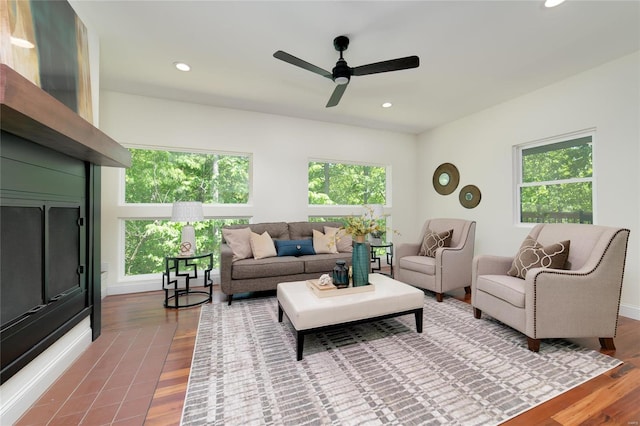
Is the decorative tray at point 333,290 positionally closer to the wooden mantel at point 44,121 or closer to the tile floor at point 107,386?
the tile floor at point 107,386

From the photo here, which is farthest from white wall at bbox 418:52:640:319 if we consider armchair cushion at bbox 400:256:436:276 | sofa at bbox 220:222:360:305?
sofa at bbox 220:222:360:305

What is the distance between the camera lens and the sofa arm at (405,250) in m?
3.81

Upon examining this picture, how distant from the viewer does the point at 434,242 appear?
366 centimetres

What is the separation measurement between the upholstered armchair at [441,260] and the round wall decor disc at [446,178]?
3.18 feet

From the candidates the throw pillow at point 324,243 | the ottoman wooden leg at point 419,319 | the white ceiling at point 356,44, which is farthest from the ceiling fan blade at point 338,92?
the ottoman wooden leg at point 419,319

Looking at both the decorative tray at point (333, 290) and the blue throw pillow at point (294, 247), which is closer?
the decorative tray at point (333, 290)

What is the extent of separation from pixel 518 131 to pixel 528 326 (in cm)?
280

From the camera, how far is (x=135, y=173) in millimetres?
3656

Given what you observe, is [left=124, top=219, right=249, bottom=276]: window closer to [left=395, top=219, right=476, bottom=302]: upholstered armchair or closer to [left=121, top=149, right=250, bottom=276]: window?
[left=121, top=149, right=250, bottom=276]: window

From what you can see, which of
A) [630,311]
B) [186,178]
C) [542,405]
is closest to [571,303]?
[542,405]

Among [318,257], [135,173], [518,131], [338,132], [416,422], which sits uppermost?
[338,132]

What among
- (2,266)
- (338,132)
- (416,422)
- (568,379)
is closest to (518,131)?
(338,132)

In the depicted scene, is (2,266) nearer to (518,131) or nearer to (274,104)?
(274,104)

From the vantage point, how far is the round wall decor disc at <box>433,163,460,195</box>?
4582 mm
